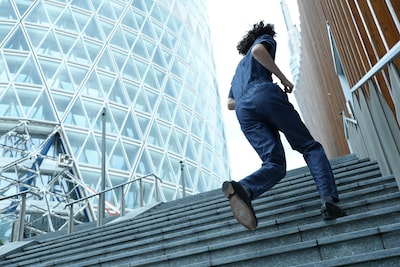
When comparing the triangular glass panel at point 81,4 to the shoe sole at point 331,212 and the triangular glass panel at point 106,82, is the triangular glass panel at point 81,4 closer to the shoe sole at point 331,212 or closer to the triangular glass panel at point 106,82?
the triangular glass panel at point 106,82

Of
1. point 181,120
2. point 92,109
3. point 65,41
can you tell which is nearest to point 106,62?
point 65,41

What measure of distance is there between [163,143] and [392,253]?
23.0 meters

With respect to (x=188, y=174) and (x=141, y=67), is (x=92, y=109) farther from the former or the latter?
(x=188, y=174)

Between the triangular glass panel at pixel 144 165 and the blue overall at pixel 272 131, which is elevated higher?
the triangular glass panel at pixel 144 165

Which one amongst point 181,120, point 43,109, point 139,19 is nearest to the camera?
point 43,109

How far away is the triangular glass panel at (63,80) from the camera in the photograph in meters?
20.7

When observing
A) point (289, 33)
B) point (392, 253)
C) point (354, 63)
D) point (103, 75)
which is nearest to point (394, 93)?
point (392, 253)

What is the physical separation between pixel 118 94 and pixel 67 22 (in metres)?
5.39

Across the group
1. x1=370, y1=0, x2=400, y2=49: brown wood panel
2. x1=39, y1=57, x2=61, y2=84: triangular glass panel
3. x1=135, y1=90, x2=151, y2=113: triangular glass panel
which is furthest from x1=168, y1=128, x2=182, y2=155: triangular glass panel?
x1=370, y1=0, x2=400, y2=49: brown wood panel

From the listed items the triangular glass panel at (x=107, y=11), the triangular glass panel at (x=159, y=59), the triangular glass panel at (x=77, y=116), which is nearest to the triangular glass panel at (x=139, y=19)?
the triangular glass panel at (x=107, y=11)

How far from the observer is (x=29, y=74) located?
2017 centimetres

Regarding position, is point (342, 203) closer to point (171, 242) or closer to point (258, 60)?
point (258, 60)

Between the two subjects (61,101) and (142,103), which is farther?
(142,103)

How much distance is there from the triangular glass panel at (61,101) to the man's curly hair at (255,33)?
17864 mm
